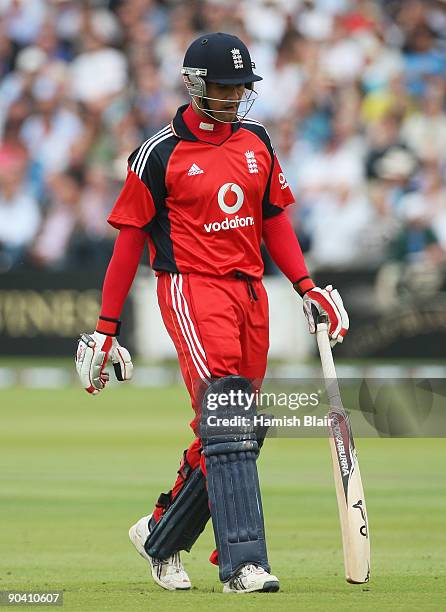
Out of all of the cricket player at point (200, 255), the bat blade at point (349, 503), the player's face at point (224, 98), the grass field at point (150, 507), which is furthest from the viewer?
the player's face at point (224, 98)

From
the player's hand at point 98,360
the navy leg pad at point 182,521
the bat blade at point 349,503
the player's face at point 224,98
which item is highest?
the player's face at point 224,98

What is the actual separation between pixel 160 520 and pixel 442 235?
988cm

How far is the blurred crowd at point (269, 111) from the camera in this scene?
16.0 metres

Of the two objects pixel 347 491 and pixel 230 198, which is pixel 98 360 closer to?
pixel 230 198

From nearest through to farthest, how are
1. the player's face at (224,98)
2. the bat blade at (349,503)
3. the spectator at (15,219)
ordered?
the bat blade at (349,503), the player's face at (224,98), the spectator at (15,219)

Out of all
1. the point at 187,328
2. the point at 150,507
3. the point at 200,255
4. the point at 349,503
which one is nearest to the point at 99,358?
the point at 187,328

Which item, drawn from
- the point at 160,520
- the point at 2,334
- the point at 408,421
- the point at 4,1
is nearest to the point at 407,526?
the point at 408,421

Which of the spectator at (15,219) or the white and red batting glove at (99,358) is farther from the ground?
the white and red batting glove at (99,358)

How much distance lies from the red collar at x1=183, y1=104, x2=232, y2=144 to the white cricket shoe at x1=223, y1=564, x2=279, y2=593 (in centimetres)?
157

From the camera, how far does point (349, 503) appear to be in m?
5.55

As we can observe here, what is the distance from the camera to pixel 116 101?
700 inches

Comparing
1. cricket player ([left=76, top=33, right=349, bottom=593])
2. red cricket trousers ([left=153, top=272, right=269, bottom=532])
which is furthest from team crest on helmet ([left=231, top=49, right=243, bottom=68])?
red cricket trousers ([left=153, top=272, right=269, bottom=532])

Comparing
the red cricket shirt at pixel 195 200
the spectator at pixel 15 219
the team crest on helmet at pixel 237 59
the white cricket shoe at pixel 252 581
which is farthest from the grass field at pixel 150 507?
the spectator at pixel 15 219

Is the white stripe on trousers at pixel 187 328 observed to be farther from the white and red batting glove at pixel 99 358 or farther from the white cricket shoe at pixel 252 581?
the white cricket shoe at pixel 252 581
